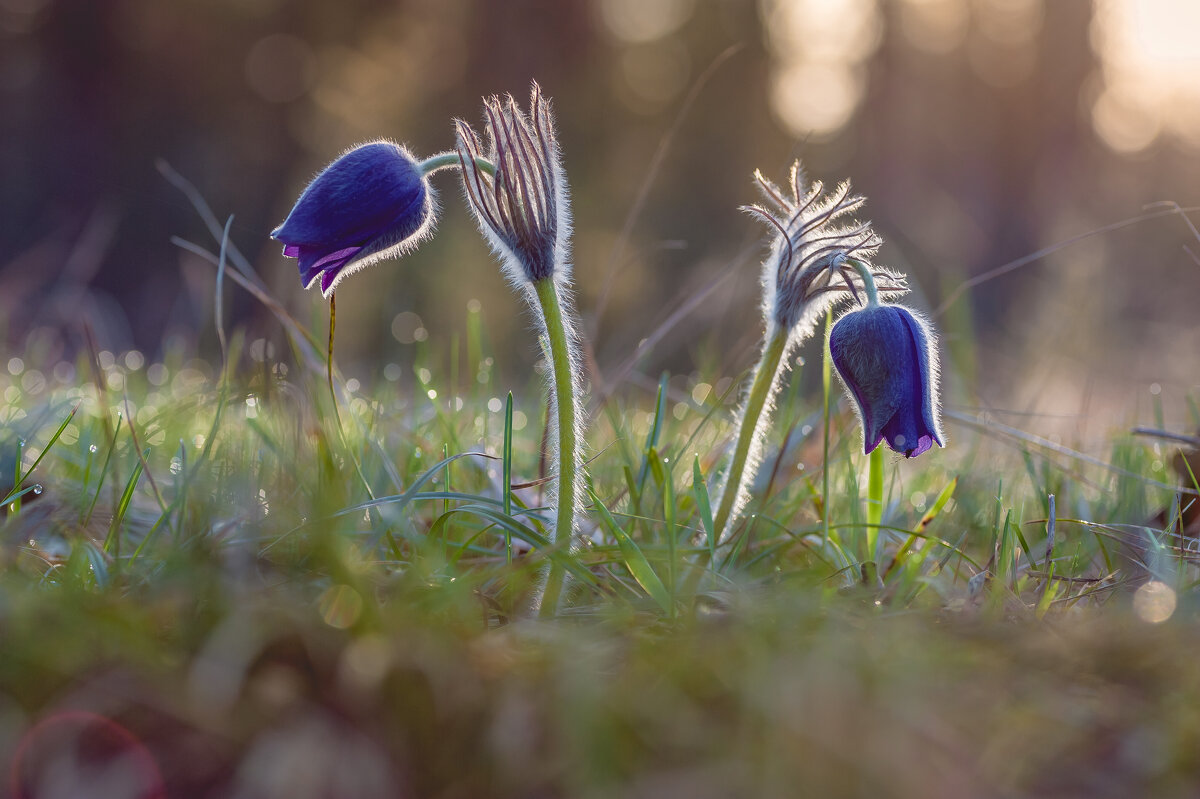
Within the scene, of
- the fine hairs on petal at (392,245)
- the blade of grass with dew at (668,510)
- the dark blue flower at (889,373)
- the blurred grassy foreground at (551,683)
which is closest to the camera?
the blurred grassy foreground at (551,683)

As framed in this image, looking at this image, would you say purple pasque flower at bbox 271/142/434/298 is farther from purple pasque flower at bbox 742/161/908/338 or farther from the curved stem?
the curved stem

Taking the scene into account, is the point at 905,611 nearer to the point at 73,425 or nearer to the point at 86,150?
the point at 73,425

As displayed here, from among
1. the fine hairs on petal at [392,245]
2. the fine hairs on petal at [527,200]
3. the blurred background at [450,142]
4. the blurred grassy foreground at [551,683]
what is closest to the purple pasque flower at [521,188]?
the fine hairs on petal at [527,200]

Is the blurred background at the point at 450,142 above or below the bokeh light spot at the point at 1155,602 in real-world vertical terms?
above

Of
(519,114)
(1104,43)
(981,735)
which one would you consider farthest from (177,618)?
(1104,43)

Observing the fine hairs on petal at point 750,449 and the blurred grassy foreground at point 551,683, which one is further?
the fine hairs on petal at point 750,449

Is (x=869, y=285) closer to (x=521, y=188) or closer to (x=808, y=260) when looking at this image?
(x=808, y=260)

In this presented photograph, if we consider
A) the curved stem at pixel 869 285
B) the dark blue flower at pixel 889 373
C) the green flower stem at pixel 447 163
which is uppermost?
the green flower stem at pixel 447 163

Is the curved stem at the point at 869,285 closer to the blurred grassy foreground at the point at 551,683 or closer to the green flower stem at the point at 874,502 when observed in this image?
the green flower stem at the point at 874,502

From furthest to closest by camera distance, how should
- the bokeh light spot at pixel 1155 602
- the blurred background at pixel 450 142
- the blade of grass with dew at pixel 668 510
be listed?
the blurred background at pixel 450 142, the blade of grass with dew at pixel 668 510, the bokeh light spot at pixel 1155 602
